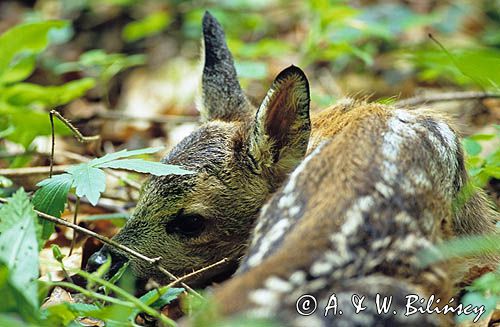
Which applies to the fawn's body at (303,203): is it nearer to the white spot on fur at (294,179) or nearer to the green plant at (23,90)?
the white spot on fur at (294,179)

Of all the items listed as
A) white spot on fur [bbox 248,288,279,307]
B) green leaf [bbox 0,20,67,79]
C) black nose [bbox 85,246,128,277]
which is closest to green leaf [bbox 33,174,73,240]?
black nose [bbox 85,246,128,277]

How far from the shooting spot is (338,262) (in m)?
2.94

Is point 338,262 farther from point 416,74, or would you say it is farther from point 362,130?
point 416,74

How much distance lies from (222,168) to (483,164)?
1604 mm

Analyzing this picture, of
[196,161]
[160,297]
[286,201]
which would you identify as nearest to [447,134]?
[286,201]

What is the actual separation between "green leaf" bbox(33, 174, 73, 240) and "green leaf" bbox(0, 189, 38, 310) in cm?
67

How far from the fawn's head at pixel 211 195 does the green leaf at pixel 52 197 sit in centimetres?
47

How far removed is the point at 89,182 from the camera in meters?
3.84

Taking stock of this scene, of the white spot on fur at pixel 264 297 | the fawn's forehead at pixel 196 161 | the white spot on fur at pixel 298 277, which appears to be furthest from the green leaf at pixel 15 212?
the fawn's forehead at pixel 196 161

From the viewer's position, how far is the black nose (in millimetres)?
4391

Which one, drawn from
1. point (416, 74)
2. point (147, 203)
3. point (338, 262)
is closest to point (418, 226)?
point (338, 262)

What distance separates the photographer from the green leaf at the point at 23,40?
5.99 m

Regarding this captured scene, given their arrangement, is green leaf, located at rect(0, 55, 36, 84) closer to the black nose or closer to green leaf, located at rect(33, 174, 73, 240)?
the black nose

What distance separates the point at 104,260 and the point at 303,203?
1634 millimetres
